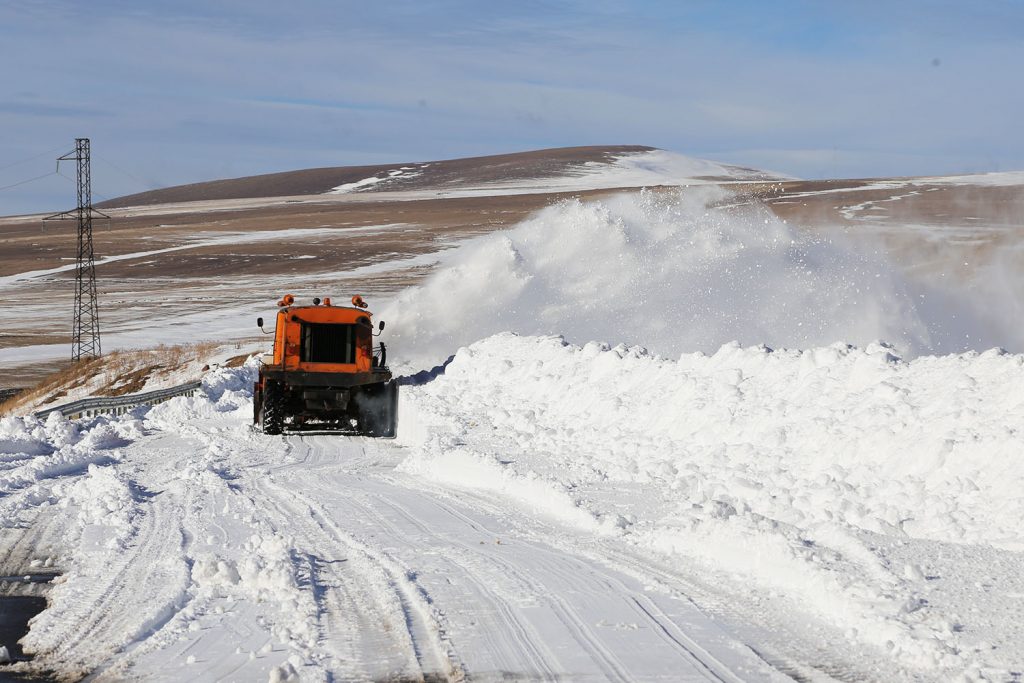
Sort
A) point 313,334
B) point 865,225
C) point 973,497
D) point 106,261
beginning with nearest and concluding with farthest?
point 973,497 → point 313,334 → point 865,225 → point 106,261

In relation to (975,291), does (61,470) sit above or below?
below

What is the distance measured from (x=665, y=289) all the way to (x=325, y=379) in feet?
35.6

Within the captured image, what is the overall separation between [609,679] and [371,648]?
57.1 inches

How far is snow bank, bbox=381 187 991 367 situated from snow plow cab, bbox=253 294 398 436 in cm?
752

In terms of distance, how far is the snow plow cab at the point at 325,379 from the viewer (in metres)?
17.8

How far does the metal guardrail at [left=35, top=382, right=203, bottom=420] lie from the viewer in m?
21.8

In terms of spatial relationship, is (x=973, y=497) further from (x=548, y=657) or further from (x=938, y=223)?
(x=938, y=223)

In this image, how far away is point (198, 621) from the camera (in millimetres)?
7250

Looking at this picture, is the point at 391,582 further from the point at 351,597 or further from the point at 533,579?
the point at 533,579

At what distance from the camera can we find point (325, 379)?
17.8 metres

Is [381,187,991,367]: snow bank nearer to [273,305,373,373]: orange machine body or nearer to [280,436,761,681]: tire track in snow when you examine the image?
[273,305,373,373]: orange machine body

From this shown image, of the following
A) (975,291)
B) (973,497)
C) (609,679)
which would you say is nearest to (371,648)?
(609,679)

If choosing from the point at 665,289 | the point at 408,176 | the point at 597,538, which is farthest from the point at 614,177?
the point at 597,538

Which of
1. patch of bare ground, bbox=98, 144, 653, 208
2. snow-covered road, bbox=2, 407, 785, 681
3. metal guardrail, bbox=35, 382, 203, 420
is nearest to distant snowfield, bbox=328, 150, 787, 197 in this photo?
patch of bare ground, bbox=98, 144, 653, 208
